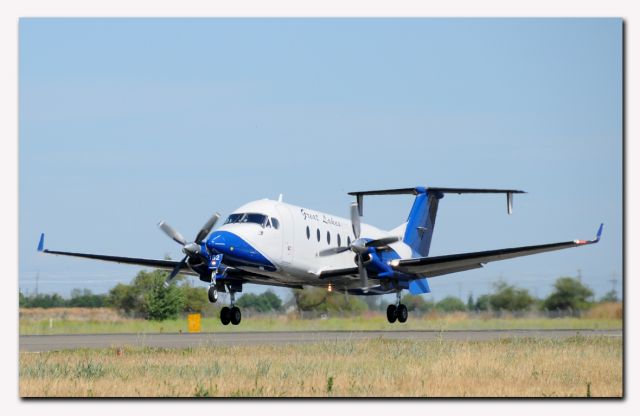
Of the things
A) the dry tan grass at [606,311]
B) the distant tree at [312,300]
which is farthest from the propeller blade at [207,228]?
the distant tree at [312,300]

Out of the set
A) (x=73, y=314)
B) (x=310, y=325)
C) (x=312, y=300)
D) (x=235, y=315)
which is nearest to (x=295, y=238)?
(x=235, y=315)

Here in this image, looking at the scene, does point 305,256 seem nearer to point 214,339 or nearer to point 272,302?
point 214,339

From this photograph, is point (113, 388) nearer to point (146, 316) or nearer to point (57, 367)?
point (57, 367)

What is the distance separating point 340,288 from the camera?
3506cm

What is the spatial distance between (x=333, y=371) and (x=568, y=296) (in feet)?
96.8

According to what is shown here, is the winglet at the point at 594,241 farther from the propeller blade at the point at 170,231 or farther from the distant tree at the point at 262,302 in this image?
the distant tree at the point at 262,302

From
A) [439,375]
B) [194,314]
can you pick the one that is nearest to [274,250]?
[439,375]

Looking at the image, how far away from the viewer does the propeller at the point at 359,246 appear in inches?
1292

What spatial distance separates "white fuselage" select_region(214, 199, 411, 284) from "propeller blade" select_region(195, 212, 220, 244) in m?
0.32

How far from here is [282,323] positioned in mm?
51406

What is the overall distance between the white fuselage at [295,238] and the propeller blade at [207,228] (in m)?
0.32

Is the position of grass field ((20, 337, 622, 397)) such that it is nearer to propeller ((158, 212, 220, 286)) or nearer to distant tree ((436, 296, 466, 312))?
propeller ((158, 212, 220, 286))

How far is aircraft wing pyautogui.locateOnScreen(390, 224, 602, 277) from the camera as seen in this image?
102 ft

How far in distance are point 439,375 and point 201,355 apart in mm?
10101
